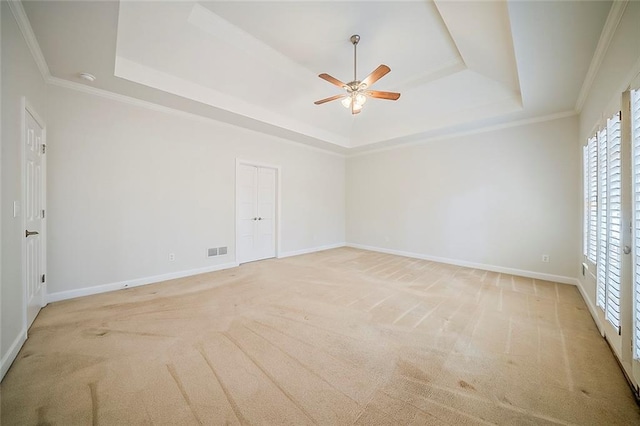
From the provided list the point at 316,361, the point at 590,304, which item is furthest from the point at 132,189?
the point at 590,304

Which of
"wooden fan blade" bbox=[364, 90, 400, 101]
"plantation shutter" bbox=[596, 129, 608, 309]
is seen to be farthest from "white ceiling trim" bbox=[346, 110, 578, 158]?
"wooden fan blade" bbox=[364, 90, 400, 101]

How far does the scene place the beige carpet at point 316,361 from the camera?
144cm

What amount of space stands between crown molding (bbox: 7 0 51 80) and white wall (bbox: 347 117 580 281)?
591cm

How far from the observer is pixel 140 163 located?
143 inches

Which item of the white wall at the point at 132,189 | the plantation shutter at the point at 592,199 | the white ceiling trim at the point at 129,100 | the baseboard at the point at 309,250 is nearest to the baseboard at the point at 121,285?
A: the white wall at the point at 132,189

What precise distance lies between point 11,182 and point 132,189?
171cm

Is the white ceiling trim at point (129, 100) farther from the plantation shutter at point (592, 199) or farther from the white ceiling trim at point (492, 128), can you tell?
the plantation shutter at point (592, 199)

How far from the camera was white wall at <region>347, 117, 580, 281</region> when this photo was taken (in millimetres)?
3926

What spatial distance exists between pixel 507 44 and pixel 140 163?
5.03 meters

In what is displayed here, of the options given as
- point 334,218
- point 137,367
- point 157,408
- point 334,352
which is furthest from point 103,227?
point 334,218

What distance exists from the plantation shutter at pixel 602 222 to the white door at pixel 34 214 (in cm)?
539

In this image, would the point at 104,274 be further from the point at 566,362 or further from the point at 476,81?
the point at 476,81

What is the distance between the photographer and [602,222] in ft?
7.66

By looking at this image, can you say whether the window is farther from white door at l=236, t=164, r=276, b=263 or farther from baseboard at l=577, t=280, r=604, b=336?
white door at l=236, t=164, r=276, b=263
